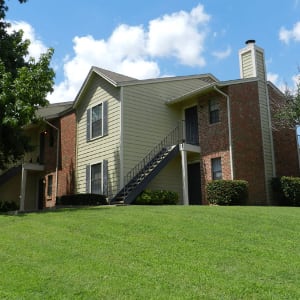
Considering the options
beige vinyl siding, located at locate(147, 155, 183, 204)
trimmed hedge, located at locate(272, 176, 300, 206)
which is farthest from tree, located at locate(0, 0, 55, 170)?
trimmed hedge, located at locate(272, 176, 300, 206)

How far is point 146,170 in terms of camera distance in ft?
63.0

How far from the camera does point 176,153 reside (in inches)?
772

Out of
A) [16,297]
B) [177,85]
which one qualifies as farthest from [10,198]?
[16,297]

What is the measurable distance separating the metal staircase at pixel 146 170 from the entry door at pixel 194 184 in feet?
4.81

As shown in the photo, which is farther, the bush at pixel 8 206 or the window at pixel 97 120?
the bush at pixel 8 206

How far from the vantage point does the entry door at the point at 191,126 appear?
20898 millimetres

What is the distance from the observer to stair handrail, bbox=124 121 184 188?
19.5 metres

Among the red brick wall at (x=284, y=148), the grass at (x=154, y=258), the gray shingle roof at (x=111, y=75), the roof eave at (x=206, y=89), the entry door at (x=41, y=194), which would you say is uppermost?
the gray shingle roof at (x=111, y=75)

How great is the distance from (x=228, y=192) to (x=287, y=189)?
3.14 metres

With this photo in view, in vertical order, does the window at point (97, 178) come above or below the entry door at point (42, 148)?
below

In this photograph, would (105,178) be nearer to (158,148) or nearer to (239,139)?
(158,148)

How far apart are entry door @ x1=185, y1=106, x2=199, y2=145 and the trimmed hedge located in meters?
4.23

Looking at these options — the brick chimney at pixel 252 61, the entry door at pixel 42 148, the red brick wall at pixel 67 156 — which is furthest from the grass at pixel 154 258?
the entry door at pixel 42 148

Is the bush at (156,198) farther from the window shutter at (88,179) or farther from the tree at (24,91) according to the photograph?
the tree at (24,91)
